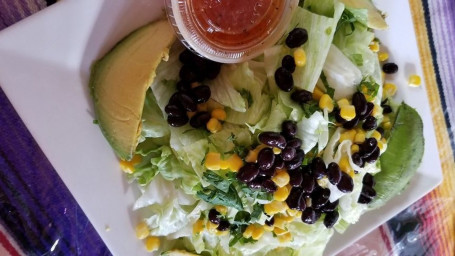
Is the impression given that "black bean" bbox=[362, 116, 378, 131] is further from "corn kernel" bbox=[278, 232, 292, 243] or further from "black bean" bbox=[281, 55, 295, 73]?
"corn kernel" bbox=[278, 232, 292, 243]

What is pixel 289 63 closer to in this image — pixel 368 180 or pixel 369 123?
pixel 369 123

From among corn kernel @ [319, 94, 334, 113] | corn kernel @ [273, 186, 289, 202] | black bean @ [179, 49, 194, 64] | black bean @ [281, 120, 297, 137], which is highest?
black bean @ [179, 49, 194, 64]

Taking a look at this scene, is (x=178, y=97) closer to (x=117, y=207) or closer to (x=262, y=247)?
(x=117, y=207)

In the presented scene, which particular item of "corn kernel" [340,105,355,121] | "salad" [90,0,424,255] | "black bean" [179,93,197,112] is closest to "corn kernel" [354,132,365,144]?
"salad" [90,0,424,255]

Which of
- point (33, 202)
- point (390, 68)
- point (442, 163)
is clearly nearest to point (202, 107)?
point (33, 202)

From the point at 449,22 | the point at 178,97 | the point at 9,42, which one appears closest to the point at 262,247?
the point at 178,97

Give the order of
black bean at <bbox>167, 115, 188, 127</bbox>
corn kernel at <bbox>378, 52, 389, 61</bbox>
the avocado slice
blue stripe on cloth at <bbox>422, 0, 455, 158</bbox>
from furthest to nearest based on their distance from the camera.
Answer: blue stripe on cloth at <bbox>422, 0, 455, 158</bbox> < corn kernel at <bbox>378, 52, 389, 61</bbox> < black bean at <bbox>167, 115, 188, 127</bbox> < the avocado slice
